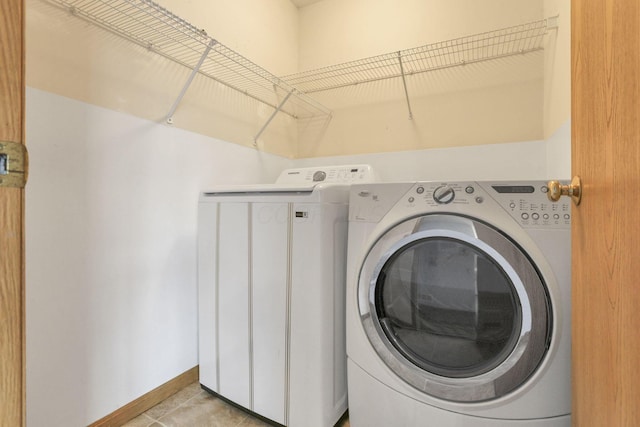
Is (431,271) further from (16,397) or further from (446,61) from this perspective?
(446,61)

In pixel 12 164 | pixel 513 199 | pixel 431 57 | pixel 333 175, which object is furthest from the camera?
pixel 431 57

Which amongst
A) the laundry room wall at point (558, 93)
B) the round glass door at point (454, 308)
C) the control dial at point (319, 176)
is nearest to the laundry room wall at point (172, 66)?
the control dial at point (319, 176)

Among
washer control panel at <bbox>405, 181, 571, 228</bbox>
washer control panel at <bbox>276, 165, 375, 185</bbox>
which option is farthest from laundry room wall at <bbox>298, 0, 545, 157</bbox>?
washer control panel at <bbox>405, 181, 571, 228</bbox>

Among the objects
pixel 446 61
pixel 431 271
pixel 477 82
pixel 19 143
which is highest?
pixel 446 61

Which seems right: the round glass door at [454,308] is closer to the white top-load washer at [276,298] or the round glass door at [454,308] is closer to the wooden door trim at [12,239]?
→ the white top-load washer at [276,298]

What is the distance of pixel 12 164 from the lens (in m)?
0.49

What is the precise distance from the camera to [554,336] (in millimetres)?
812

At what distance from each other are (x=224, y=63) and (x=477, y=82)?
5.06ft

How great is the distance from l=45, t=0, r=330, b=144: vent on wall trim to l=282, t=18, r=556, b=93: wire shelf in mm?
358

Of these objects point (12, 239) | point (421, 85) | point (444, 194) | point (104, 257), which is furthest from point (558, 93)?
point (104, 257)

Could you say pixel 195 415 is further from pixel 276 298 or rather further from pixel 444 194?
pixel 444 194

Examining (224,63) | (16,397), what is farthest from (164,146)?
(16,397)

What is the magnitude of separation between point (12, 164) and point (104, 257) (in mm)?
773

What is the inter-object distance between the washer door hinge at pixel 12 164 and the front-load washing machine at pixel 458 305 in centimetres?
90
